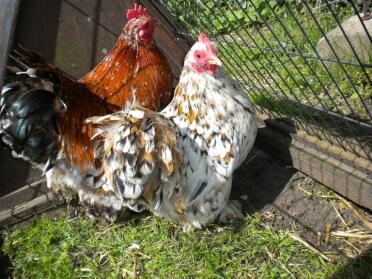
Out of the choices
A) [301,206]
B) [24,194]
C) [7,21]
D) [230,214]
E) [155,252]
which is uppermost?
[7,21]

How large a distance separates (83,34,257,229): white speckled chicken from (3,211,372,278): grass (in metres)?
0.17

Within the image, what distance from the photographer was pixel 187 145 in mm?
1821

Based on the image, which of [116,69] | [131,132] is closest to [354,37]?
[116,69]

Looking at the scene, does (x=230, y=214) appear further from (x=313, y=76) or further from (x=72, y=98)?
(x=313, y=76)

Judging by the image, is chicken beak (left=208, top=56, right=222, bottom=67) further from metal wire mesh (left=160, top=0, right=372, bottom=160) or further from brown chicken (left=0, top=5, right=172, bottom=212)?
brown chicken (left=0, top=5, right=172, bottom=212)

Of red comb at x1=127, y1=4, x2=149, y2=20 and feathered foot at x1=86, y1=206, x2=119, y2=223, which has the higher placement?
red comb at x1=127, y1=4, x2=149, y2=20

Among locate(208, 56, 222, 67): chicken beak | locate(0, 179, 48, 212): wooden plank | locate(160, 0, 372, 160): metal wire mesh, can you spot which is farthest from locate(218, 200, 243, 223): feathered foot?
locate(0, 179, 48, 212): wooden plank

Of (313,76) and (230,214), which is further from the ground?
(313,76)

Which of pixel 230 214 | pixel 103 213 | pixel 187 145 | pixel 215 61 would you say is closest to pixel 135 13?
pixel 215 61

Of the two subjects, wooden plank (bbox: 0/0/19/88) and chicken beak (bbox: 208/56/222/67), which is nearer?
wooden plank (bbox: 0/0/19/88)

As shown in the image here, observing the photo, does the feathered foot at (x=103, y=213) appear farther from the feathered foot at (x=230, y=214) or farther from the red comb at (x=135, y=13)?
the red comb at (x=135, y=13)

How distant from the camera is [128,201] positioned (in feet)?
5.83

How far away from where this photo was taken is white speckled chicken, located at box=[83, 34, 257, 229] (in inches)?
63.9

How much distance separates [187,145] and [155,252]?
2.32 ft
